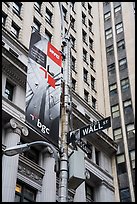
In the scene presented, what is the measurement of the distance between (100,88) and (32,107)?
2722 centimetres

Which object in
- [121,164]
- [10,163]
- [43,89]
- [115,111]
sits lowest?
[43,89]

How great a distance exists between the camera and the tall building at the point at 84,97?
2352cm

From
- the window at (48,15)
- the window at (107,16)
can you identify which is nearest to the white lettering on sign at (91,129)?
the window at (48,15)

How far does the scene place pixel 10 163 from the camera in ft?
71.2

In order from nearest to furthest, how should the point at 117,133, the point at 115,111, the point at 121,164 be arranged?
the point at 121,164 < the point at 117,133 < the point at 115,111

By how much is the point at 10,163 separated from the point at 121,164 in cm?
1527

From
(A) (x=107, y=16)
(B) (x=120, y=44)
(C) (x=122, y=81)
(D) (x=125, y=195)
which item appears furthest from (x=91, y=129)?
(A) (x=107, y=16)

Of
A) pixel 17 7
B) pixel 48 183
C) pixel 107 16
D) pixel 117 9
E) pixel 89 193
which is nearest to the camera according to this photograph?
pixel 48 183

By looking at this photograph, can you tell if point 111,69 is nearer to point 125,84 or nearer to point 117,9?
point 125,84

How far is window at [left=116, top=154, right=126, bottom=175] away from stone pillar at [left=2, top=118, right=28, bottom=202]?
1277 cm

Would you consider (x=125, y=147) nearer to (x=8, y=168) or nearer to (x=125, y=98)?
(x=125, y=98)

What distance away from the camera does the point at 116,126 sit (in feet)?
124

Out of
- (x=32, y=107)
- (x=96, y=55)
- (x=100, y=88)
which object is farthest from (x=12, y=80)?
(x=96, y=55)

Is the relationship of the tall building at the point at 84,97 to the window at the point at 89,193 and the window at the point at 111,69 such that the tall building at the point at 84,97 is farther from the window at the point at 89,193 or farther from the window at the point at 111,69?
the window at the point at 111,69
